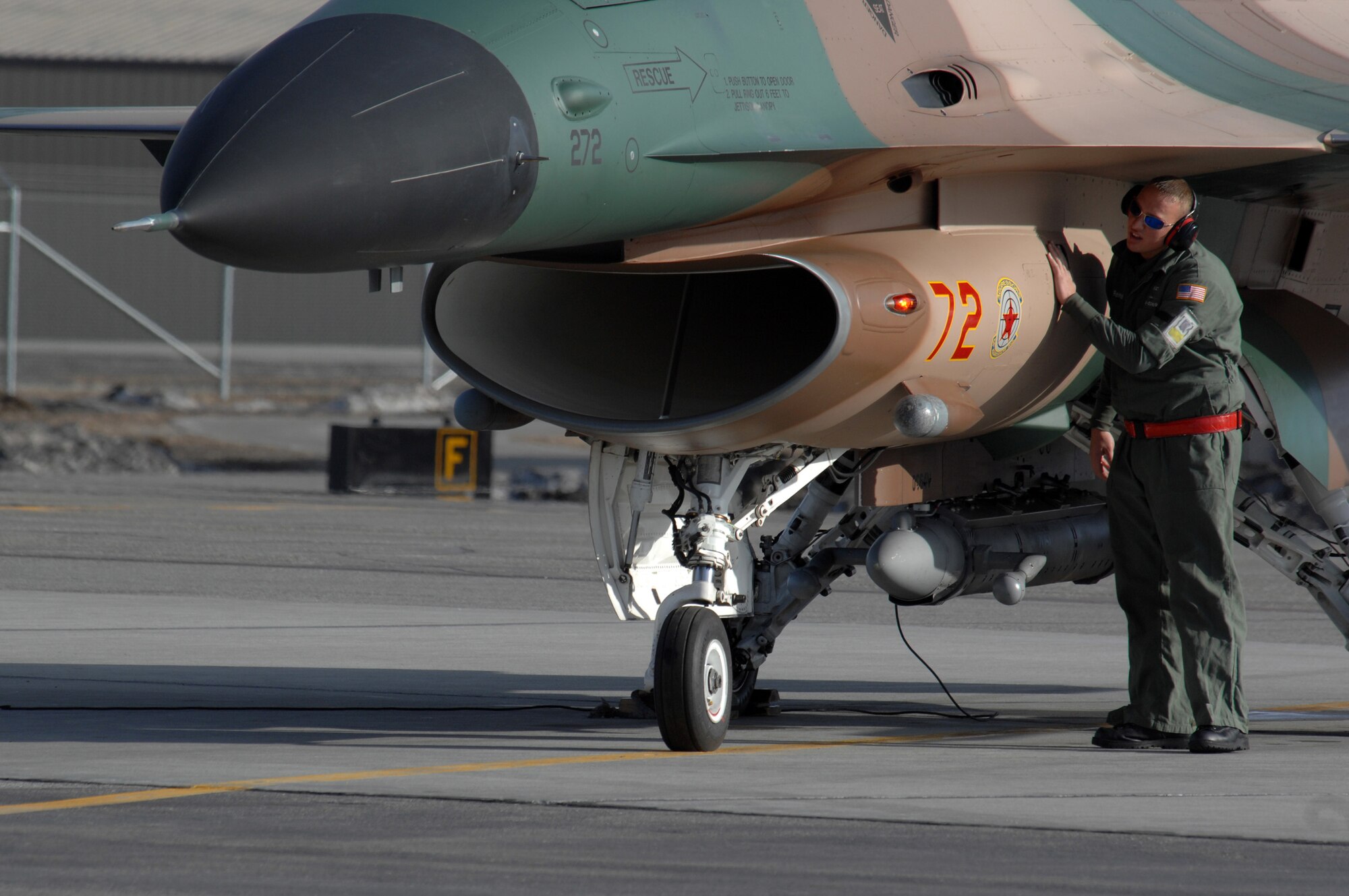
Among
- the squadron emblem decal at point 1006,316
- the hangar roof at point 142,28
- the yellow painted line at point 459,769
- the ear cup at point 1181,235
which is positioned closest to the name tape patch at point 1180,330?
the ear cup at point 1181,235

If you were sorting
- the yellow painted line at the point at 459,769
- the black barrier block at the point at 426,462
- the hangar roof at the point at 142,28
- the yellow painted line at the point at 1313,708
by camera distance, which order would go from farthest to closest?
1. the hangar roof at the point at 142,28
2. the black barrier block at the point at 426,462
3. the yellow painted line at the point at 1313,708
4. the yellow painted line at the point at 459,769

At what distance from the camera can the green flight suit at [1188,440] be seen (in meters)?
7.87

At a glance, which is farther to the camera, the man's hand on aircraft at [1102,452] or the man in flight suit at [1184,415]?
the man's hand on aircraft at [1102,452]

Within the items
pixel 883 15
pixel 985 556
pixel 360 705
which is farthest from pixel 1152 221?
pixel 360 705

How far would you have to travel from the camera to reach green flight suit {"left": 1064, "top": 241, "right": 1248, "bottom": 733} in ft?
25.8

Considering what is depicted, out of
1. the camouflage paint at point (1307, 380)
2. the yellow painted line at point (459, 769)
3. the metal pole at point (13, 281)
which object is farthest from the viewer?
the metal pole at point (13, 281)

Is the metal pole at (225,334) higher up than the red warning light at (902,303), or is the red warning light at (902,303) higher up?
the red warning light at (902,303)

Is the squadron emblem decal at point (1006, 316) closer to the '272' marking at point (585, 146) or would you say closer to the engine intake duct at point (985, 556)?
the engine intake duct at point (985, 556)

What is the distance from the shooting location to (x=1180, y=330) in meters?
7.82

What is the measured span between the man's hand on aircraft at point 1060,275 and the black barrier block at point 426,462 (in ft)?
55.0

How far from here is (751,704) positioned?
9.40 m

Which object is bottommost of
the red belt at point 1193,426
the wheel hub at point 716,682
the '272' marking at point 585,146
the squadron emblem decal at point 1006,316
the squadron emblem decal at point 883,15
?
the wheel hub at point 716,682

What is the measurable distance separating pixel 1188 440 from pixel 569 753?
2.62 metres

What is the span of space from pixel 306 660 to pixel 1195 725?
489 cm
